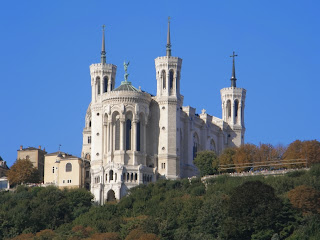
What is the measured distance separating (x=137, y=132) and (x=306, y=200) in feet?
89.2

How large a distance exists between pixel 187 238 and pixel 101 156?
2690 centimetres

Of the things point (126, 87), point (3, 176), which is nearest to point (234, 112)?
point (126, 87)

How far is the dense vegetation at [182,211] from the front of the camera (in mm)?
97525

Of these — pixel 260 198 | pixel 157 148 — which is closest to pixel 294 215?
pixel 260 198

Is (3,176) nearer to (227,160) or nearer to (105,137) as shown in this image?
(105,137)

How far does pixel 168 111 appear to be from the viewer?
12219 centimetres

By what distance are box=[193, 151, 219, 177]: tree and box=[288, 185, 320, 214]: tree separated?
21.3m

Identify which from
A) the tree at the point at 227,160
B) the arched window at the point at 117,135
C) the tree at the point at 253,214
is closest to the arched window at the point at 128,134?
the arched window at the point at 117,135

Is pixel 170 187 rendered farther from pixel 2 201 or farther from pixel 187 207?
pixel 2 201

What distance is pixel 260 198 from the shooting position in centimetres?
9894

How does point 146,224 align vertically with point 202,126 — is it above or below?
below

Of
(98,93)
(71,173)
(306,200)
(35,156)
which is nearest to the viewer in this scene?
(306,200)

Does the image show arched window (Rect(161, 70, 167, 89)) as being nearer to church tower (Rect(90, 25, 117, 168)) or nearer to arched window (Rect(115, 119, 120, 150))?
church tower (Rect(90, 25, 117, 168))

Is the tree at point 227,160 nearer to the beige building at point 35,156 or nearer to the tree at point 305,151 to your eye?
the tree at point 305,151
